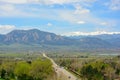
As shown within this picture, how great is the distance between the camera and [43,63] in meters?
106

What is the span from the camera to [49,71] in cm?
10412

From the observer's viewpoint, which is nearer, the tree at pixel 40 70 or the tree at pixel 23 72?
the tree at pixel 40 70

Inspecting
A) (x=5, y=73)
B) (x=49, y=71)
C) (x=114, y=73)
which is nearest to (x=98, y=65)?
(x=114, y=73)

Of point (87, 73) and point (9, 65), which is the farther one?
point (9, 65)

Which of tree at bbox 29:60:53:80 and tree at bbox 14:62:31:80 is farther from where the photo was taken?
tree at bbox 14:62:31:80

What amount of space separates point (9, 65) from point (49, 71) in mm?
30648

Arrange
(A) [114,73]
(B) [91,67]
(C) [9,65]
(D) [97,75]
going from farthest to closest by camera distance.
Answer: (C) [9,65] < (A) [114,73] < (B) [91,67] < (D) [97,75]

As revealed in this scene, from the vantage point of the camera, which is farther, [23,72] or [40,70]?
[40,70]

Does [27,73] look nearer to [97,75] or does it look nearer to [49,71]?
[49,71]

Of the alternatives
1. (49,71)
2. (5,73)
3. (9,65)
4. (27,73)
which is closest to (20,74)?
(27,73)

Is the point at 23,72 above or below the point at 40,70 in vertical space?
below

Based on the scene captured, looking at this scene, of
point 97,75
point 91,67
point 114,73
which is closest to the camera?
point 97,75

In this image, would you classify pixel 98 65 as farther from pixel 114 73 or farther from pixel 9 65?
pixel 9 65

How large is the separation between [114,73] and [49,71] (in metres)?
25.5
